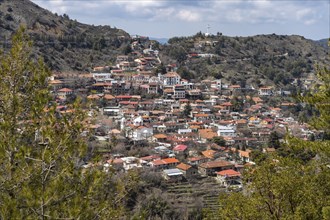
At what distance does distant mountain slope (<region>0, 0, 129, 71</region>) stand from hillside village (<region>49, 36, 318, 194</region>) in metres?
4.11

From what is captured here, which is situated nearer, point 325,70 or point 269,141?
point 325,70

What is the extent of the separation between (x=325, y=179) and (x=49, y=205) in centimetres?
605

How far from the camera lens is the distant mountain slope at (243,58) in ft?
233

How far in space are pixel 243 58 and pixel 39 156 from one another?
80782mm

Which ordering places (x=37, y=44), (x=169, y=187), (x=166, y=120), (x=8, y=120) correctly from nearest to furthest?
(x=8, y=120), (x=169, y=187), (x=166, y=120), (x=37, y=44)

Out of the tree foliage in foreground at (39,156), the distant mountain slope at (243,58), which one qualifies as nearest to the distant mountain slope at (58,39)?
the distant mountain slope at (243,58)

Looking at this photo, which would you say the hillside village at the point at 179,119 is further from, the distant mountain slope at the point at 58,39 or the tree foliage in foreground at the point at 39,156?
the tree foliage in foreground at the point at 39,156

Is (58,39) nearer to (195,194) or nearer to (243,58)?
(243,58)

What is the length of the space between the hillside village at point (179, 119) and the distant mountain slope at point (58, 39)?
13.5ft

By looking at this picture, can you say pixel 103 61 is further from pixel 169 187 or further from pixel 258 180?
pixel 258 180

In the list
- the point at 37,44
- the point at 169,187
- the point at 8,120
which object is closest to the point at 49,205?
the point at 8,120

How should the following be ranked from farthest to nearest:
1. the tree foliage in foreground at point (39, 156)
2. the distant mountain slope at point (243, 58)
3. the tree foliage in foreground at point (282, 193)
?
the distant mountain slope at point (243, 58) < the tree foliage in foreground at point (282, 193) < the tree foliage in foreground at point (39, 156)

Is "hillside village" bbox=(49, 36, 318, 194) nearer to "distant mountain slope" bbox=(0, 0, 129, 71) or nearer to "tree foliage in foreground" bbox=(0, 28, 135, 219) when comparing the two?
"distant mountain slope" bbox=(0, 0, 129, 71)

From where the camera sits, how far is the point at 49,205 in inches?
163
